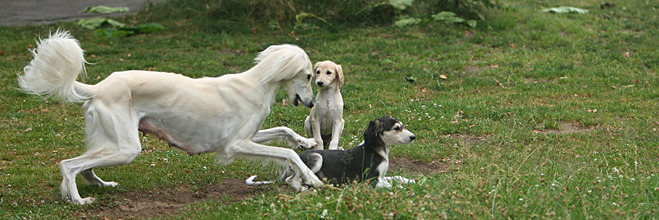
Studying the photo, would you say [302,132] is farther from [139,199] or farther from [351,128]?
[139,199]

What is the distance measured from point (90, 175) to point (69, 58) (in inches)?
48.7

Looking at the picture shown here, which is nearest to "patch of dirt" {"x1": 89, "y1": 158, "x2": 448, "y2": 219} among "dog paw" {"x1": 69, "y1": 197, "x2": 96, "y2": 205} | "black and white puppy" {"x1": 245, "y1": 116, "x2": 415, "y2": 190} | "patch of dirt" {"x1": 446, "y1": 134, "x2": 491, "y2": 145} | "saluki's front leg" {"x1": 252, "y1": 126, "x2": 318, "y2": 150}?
"dog paw" {"x1": 69, "y1": 197, "x2": 96, "y2": 205}

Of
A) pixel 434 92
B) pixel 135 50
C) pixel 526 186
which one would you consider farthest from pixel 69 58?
pixel 135 50

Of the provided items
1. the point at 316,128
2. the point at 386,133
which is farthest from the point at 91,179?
the point at 386,133

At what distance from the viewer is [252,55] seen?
12.0 meters

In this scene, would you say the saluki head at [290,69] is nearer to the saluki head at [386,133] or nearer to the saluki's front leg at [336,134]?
the saluki head at [386,133]

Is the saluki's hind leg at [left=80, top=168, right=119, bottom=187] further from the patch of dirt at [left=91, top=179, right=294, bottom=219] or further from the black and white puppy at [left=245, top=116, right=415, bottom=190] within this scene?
the black and white puppy at [left=245, top=116, right=415, bottom=190]

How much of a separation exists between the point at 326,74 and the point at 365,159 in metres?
1.43

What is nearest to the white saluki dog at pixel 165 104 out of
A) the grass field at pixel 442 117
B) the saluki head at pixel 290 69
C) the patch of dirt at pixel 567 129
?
the saluki head at pixel 290 69

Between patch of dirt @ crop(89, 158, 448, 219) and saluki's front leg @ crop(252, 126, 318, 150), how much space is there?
0.52 metres

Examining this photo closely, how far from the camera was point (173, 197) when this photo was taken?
552cm

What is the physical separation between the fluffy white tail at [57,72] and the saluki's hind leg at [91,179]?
0.86 meters

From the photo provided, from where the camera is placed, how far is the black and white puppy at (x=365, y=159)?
5.34m

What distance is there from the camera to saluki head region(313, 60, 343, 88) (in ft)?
21.1
